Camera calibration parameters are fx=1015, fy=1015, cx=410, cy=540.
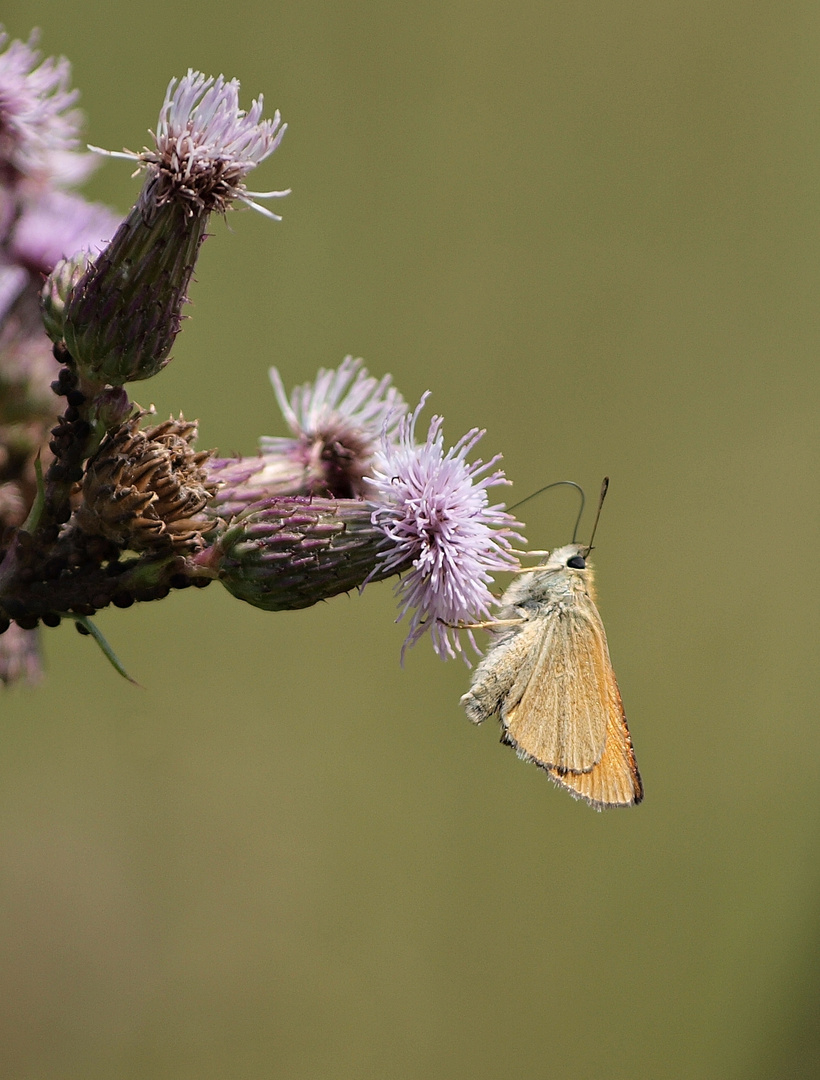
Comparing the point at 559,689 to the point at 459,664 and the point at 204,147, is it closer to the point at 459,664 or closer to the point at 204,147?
the point at 204,147

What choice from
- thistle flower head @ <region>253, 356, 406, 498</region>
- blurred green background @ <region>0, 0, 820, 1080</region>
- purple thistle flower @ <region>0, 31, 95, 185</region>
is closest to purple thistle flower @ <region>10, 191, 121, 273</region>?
purple thistle flower @ <region>0, 31, 95, 185</region>

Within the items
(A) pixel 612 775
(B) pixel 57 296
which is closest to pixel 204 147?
(B) pixel 57 296

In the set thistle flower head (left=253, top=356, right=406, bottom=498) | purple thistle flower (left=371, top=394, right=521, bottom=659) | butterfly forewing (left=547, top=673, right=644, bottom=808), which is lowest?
butterfly forewing (left=547, top=673, right=644, bottom=808)

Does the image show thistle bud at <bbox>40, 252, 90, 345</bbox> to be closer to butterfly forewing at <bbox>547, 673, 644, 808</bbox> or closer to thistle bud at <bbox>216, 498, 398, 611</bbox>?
thistle bud at <bbox>216, 498, 398, 611</bbox>

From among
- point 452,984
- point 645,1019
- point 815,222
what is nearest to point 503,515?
point 452,984

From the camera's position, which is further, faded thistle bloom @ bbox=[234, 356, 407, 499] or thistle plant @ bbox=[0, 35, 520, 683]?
faded thistle bloom @ bbox=[234, 356, 407, 499]

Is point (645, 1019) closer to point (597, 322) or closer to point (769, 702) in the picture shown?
point (769, 702)

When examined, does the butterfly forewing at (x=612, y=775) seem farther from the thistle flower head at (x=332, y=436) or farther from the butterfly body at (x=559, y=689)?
the thistle flower head at (x=332, y=436)
